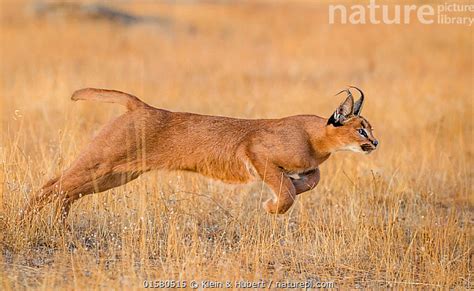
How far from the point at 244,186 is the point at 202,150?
3.35 ft

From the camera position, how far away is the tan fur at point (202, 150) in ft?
24.3

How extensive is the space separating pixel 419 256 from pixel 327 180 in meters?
2.26

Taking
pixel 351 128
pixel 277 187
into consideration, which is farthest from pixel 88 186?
pixel 351 128

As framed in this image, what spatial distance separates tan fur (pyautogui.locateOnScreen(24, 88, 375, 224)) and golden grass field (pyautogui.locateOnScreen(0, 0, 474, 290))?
329mm

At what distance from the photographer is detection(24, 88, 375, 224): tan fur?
7.41 metres

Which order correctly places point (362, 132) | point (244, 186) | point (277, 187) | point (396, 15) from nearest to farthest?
point (277, 187), point (362, 132), point (244, 186), point (396, 15)

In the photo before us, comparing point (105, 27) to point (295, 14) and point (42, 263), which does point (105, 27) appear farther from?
point (42, 263)

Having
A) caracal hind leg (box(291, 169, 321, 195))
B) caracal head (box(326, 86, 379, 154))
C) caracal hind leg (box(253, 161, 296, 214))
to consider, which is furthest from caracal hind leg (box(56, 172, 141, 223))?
caracal head (box(326, 86, 379, 154))

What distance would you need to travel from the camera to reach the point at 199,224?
805cm

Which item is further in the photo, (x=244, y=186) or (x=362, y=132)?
(x=244, y=186)

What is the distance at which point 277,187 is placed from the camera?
732 centimetres

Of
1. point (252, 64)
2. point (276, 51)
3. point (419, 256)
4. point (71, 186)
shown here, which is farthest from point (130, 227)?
point (276, 51)

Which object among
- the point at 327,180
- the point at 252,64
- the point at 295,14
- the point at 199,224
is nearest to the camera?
the point at 199,224

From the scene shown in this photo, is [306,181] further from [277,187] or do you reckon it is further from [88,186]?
[88,186]
